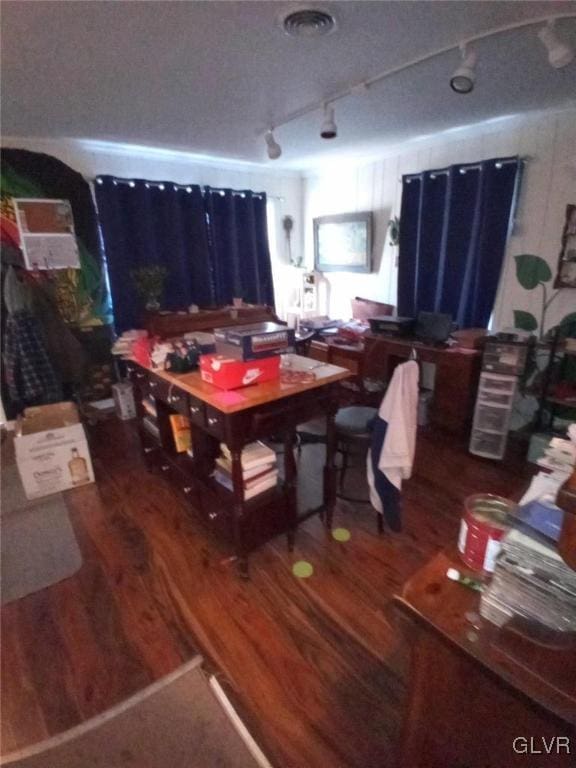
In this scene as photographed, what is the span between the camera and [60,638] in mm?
1615

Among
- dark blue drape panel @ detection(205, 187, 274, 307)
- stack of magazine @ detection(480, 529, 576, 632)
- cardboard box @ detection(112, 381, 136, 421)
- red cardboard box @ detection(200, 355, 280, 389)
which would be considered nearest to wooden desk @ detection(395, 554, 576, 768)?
stack of magazine @ detection(480, 529, 576, 632)

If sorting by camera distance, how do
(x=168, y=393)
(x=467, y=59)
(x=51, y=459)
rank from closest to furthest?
(x=467, y=59), (x=168, y=393), (x=51, y=459)

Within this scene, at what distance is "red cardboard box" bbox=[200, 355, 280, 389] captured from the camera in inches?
66.4

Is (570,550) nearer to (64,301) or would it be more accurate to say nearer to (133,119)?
(133,119)

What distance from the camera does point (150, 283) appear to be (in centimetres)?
357

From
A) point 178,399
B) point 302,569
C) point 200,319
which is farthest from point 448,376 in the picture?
point 200,319

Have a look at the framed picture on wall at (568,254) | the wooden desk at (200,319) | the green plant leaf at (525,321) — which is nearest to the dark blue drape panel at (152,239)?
the wooden desk at (200,319)

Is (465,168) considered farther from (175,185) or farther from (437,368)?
(175,185)

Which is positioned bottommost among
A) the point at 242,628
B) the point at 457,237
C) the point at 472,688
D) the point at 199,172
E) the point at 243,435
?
the point at 242,628

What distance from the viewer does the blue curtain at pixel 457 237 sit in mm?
2920

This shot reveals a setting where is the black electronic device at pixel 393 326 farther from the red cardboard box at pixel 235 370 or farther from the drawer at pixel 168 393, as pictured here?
the drawer at pixel 168 393

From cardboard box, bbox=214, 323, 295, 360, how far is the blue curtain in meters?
2.10

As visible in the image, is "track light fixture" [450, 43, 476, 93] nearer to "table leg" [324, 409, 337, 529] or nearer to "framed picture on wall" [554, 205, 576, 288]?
"table leg" [324, 409, 337, 529]

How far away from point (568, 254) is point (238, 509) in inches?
111
